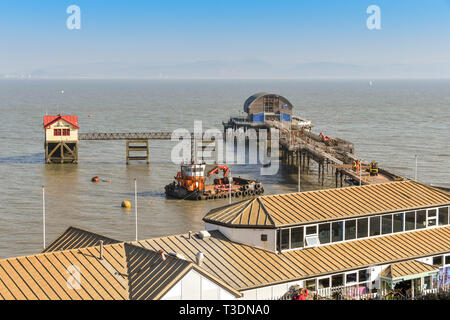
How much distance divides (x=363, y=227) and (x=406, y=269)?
242cm

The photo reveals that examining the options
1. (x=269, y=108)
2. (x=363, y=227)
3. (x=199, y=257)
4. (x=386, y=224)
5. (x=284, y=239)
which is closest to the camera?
(x=199, y=257)

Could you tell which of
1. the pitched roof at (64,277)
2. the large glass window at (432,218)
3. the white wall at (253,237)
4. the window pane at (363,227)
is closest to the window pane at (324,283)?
the white wall at (253,237)

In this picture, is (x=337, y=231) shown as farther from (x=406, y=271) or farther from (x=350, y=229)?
(x=406, y=271)

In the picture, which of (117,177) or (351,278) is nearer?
(351,278)

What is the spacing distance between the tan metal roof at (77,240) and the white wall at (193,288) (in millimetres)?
5714

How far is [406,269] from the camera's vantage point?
968 inches

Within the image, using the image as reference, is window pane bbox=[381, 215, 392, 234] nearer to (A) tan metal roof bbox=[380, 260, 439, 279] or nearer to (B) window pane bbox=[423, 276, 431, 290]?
(A) tan metal roof bbox=[380, 260, 439, 279]

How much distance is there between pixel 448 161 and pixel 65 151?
43.6m

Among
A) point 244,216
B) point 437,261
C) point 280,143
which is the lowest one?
point 280,143

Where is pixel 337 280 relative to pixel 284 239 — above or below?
below

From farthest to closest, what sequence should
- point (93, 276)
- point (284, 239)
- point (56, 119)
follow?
point (56, 119), point (284, 239), point (93, 276)

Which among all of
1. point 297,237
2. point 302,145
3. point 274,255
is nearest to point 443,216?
point 297,237

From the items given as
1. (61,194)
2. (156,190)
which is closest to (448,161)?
(156,190)
